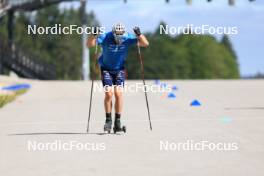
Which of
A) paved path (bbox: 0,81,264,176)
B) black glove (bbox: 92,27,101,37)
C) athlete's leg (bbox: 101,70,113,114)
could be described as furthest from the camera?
athlete's leg (bbox: 101,70,113,114)

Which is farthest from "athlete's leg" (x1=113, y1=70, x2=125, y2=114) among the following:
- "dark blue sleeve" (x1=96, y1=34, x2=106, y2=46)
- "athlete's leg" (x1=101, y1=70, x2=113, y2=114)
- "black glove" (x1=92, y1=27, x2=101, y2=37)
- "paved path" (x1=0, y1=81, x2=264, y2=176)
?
"black glove" (x1=92, y1=27, x2=101, y2=37)

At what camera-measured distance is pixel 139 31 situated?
12211 millimetres

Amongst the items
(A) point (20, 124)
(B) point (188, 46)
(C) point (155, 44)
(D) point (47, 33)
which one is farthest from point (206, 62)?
(A) point (20, 124)

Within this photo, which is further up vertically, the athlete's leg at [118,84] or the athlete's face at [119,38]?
the athlete's face at [119,38]

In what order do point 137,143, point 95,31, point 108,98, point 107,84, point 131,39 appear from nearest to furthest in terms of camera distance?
point 137,143 → point 95,31 → point 131,39 → point 107,84 → point 108,98

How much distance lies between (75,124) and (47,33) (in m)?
131

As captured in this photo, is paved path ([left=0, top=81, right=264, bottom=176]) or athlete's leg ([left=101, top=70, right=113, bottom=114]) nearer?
paved path ([left=0, top=81, right=264, bottom=176])

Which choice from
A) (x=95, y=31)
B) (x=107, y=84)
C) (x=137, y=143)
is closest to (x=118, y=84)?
(x=107, y=84)

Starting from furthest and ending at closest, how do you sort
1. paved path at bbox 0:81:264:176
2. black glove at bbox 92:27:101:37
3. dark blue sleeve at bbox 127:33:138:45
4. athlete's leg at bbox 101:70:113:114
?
athlete's leg at bbox 101:70:113:114 → dark blue sleeve at bbox 127:33:138:45 → black glove at bbox 92:27:101:37 → paved path at bbox 0:81:264:176

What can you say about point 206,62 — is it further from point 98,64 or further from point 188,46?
point 98,64

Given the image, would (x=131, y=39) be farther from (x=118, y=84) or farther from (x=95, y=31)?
(x=118, y=84)

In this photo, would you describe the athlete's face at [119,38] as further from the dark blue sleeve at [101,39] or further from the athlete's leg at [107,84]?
the athlete's leg at [107,84]

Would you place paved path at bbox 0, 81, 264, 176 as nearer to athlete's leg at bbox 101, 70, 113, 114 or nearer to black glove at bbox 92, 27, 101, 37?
athlete's leg at bbox 101, 70, 113, 114

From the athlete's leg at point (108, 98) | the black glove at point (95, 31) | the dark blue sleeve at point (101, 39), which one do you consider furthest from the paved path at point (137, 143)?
the black glove at point (95, 31)
